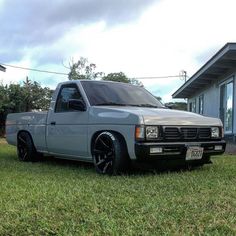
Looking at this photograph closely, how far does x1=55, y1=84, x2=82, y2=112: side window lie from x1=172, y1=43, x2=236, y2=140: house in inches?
303

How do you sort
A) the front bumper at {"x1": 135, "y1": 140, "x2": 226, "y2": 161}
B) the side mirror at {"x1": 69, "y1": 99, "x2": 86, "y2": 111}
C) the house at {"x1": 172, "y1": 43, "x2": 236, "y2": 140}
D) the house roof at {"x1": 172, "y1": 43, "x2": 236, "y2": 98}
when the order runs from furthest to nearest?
the house at {"x1": 172, "y1": 43, "x2": 236, "y2": 140}
the house roof at {"x1": 172, "y1": 43, "x2": 236, "y2": 98}
the side mirror at {"x1": 69, "y1": 99, "x2": 86, "y2": 111}
the front bumper at {"x1": 135, "y1": 140, "x2": 226, "y2": 161}

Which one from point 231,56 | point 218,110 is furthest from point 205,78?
point 231,56

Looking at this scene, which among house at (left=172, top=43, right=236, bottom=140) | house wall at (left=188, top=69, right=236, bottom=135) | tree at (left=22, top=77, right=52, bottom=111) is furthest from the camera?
tree at (left=22, top=77, right=52, bottom=111)

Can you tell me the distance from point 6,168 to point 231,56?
10.3 meters

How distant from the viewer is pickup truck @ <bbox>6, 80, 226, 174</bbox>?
23.5ft

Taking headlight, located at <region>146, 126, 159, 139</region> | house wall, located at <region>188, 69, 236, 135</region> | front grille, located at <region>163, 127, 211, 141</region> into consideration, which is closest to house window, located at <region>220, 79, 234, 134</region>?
house wall, located at <region>188, 69, 236, 135</region>

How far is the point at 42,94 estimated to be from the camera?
104 feet

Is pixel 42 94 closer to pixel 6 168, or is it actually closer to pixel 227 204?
pixel 6 168

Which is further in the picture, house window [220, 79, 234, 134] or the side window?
house window [220, 79, 234, 134]

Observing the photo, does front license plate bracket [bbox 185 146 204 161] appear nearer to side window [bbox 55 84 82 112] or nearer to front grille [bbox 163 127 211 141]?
A: front grille [bbox 163 127 211 141]

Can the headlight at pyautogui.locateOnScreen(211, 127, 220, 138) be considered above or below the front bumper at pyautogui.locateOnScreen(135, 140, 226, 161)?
above

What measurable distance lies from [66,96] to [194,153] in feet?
9.06

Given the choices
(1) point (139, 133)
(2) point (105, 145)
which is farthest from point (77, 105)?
(1) point (139, 133)

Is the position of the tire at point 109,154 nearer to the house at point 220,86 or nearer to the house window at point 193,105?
the house at point 220,86
